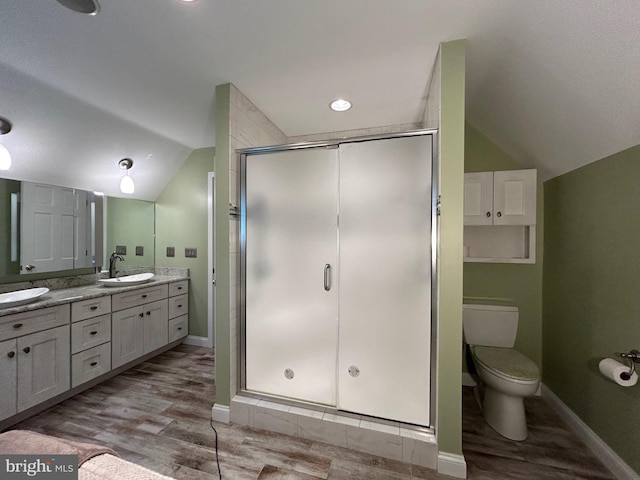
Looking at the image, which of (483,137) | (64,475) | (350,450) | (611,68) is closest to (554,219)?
(483,137)

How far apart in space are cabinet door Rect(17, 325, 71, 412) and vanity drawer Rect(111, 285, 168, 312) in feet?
1.34

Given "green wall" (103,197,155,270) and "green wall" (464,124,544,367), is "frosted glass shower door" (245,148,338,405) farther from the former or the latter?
"green wall" (103,197,155,270)

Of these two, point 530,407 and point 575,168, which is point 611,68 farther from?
point 530,407

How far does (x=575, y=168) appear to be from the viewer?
1797mm

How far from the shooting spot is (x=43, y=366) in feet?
6.01

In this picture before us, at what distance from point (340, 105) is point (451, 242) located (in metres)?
1.51

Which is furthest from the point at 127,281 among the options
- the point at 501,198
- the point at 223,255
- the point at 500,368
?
the point at 501,198

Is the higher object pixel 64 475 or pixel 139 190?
pixel 139 190

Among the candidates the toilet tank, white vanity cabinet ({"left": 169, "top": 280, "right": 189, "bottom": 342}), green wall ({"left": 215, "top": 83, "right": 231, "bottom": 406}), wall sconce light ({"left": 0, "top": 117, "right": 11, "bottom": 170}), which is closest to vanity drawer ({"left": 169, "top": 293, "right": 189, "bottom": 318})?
white vanity cabinet ({"left": 169, "top": 280, "right": 189, "bottom": 342})

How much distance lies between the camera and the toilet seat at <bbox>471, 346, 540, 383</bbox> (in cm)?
162

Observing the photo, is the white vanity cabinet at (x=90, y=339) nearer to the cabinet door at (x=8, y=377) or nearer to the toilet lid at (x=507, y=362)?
the cabinet door at (x=8, y=377)

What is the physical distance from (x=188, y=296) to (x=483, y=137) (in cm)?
377

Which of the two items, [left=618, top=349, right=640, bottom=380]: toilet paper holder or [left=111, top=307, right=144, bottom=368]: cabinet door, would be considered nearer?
[left=618, top=349, right=640, bottom=380]: toilet paper holder

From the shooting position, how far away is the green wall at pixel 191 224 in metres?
3.09
